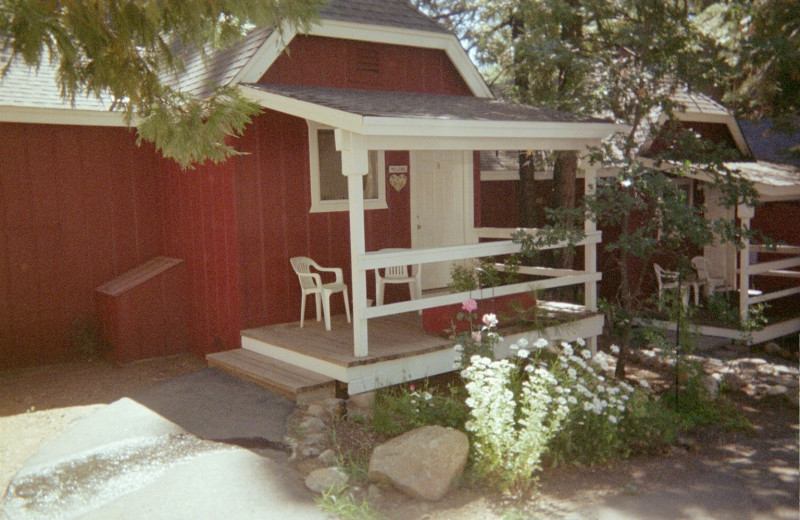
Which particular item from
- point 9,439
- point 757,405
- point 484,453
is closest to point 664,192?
point 757,405

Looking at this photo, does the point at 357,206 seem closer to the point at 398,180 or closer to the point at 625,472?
the point at 398,180

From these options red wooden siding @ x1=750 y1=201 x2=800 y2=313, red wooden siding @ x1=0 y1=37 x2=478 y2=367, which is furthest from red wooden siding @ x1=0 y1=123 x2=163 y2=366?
red wooden siding @ x1=750 y1=201 x2=800 y2=313

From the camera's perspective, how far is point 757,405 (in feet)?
28.1

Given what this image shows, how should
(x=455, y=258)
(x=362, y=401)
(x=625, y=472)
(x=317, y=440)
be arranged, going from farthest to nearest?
(x=455, y=258)
(x=362, y=401)
(x=317, y=440)
(x=625, y=472)

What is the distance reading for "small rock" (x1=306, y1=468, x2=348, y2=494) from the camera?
5.32 meters

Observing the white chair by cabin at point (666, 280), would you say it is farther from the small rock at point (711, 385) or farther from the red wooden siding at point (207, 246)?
the red wooden siding at point (207, 246)

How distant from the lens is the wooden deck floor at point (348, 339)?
24.1 feet

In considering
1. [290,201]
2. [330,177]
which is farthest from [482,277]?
[290,201]

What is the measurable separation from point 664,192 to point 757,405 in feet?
9.14

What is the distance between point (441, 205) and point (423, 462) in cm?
564

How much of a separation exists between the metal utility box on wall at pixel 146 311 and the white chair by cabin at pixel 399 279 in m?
2.62

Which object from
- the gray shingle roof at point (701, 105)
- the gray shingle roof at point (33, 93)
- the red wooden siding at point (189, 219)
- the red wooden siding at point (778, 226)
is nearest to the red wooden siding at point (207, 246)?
the red wooden siding at point (189, 219)

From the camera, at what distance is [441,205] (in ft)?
34.4

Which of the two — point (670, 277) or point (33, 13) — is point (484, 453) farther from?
point (670, 277)
